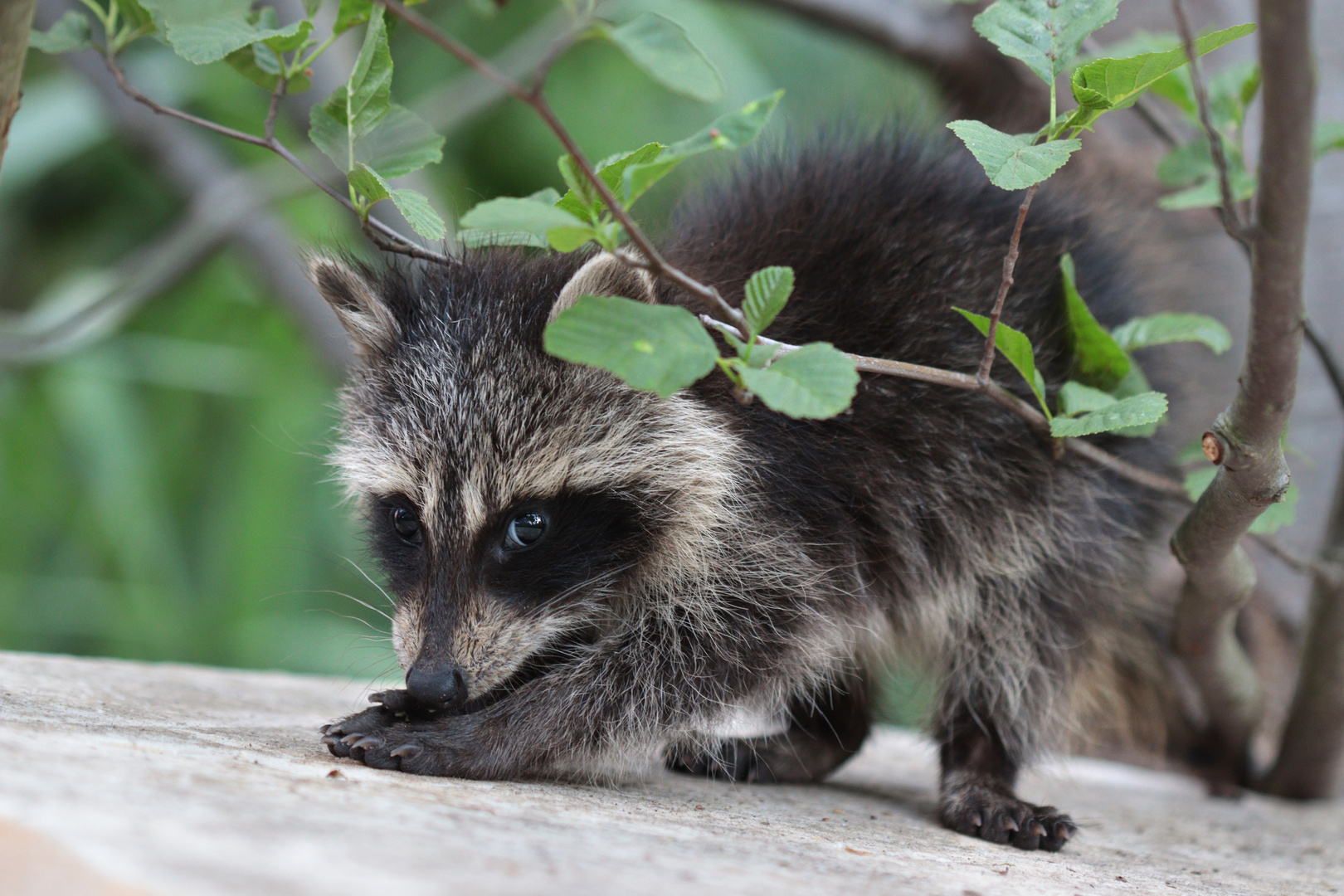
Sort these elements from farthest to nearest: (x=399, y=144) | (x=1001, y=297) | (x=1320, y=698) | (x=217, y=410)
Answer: (x=217, y=410), (x=1320, y=698), (x=399, y=144), (x=1001, y=297)

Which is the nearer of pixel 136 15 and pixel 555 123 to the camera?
pixel 555 123

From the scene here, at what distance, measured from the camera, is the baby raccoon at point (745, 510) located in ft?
7.85

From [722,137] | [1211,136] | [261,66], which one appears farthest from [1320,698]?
[261,66]

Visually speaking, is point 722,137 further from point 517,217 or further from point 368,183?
point 368,183

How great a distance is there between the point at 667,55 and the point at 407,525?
4.68ft

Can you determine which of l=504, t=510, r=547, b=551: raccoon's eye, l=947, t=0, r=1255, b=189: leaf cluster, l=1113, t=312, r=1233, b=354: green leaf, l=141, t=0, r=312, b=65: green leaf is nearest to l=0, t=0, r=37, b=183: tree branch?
l=141, t=0, r=312, b=65: green leaf

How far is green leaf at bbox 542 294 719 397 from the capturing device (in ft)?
5.49

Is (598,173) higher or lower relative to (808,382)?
higher

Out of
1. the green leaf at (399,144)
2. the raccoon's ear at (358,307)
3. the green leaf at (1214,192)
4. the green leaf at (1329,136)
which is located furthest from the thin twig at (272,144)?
the green leaf at (1329,136)

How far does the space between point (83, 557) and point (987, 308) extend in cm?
498

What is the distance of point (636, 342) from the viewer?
66.4 inches

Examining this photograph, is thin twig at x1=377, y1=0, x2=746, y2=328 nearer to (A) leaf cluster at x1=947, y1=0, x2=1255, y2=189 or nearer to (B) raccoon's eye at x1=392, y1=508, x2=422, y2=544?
(A) leaf cluster at x1=947, y1=0, x2=1255, y2=189

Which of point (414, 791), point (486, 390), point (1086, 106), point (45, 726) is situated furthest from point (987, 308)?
point (45, 726)

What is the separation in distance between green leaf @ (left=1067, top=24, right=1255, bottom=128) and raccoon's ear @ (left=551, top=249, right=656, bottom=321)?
90 centimetres
